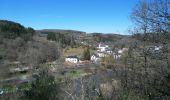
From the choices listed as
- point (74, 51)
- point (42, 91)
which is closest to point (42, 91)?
point (42, 91)

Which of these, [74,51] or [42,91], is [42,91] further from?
[74,51]

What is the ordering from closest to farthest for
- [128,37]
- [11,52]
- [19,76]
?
1. [128,37]
2. [19,76]
3. [11,52]

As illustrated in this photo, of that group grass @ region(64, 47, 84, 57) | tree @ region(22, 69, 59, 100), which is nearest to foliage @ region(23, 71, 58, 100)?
tree @ region(22, 69, 59, 100)

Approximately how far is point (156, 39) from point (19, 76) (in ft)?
87.1

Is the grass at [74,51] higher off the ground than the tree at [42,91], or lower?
lower

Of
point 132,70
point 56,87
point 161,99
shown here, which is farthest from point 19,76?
point 161,99

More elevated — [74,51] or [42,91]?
[42,91]

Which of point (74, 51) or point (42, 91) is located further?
point (74, 51)

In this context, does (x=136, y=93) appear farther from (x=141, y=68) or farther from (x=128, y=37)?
(x=128, y=37)

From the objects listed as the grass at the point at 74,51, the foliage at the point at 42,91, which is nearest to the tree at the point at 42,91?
the foliage at the point at 42,91

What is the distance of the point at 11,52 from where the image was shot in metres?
34.8

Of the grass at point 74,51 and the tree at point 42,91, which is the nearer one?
the tree at point 42,91

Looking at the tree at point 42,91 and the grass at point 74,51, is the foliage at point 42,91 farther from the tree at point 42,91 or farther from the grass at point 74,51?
the grass at point 74,51

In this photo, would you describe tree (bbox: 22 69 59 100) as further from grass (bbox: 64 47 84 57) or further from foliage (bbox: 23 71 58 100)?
grass (bbox: 64 47 84 57)
